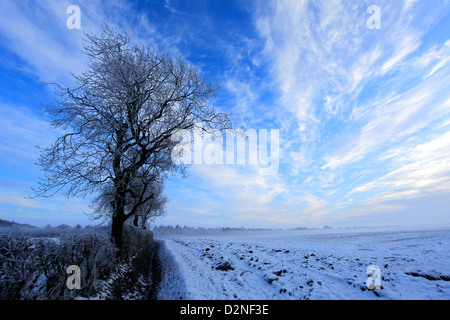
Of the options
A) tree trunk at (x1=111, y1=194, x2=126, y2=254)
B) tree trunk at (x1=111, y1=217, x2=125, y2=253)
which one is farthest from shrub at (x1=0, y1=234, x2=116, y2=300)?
tree trunk at (x1=111, y1=217, x2=125, y2=253)

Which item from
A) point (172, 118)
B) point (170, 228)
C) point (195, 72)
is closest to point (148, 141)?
point (172, 118)

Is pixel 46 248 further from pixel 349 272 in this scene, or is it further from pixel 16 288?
pixel 349 272

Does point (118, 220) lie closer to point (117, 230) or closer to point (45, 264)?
point (117, 230)

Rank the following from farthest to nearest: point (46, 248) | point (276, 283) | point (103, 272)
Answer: point (103, 272)
point (276, 283)
point (46, 248)

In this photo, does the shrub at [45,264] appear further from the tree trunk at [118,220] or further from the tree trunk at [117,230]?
the tree trunk at [117,230]

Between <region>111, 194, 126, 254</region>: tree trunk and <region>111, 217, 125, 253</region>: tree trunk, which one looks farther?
<region>111, 217, 125, 253</region>: tree trunk

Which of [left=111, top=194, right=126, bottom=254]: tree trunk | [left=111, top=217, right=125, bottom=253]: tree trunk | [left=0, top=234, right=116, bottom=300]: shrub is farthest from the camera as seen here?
[left=111, top=217, right=125, bottom=253]: tree trunk

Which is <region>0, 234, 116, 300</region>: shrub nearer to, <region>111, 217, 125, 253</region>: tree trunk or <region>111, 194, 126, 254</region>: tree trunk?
<region>111, 194, 126, 254</region>: tree trunk

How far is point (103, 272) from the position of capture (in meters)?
8.36

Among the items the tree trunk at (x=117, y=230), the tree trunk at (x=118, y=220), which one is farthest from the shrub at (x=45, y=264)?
the tree trunk at (x=117, y=230)

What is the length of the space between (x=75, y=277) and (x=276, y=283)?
7.12 m

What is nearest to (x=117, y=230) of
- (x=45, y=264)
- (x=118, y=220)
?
(x=118, y=220)

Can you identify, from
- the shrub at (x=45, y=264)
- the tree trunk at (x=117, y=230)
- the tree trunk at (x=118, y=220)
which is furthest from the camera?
the tree trunk at (x=117, y=230)
